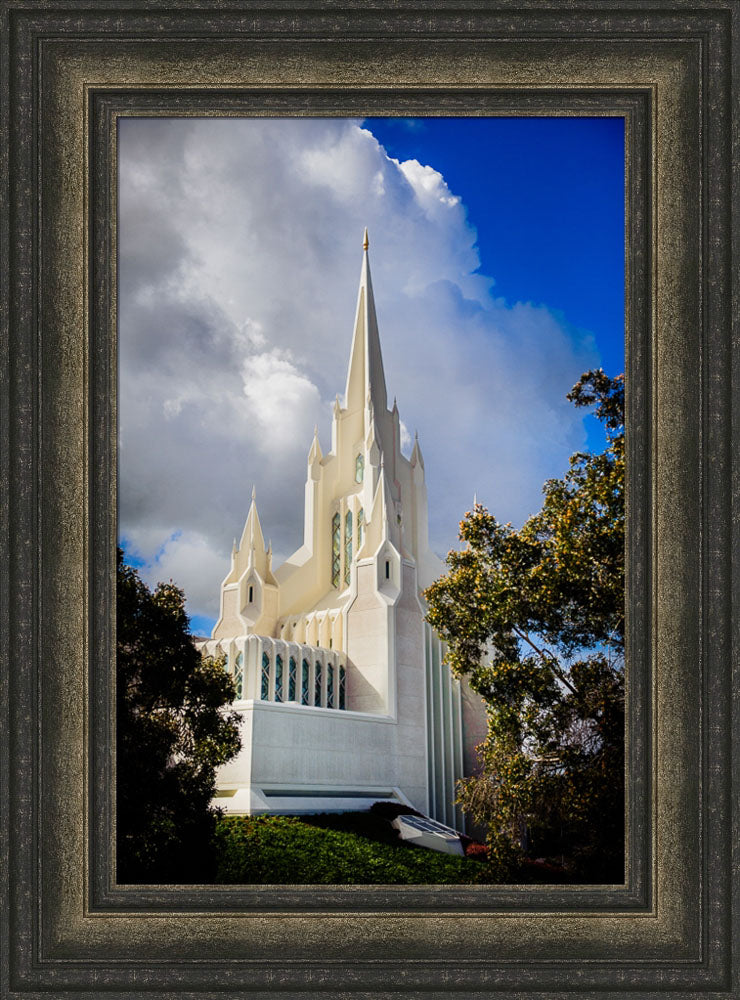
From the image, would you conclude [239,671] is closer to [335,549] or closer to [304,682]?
[335,549]

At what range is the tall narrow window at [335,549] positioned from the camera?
A: 21.9 ft

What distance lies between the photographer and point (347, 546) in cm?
733

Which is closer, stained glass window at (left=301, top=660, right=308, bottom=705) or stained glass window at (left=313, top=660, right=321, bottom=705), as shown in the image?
stained glass window at (left=301, top=660, right=308, bottom=705)

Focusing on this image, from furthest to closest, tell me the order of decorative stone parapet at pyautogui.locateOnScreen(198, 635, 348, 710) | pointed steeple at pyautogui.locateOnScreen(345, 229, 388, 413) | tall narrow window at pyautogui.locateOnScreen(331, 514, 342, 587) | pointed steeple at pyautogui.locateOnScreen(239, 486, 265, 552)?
tall narrow window at pyautogui.locateOnScreen(331, 514, 342, 587) → decorative stone parapet at pyautogui.locateOnScreen(198, 635, 348, 710) → pointed steeple at pyautogui.locateOnScreen(239, 486, 265, 552) → pointed steeple at pyautogui.locateOnScreen(345, 229, 388, 413)

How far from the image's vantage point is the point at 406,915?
138 inches

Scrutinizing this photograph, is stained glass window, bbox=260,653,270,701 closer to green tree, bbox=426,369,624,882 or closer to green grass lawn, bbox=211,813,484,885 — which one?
green tree, bbox=426,369,624,882

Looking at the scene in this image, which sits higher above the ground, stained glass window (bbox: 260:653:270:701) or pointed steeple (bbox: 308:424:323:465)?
pointed steeple (bbox: 308:424:323:465)

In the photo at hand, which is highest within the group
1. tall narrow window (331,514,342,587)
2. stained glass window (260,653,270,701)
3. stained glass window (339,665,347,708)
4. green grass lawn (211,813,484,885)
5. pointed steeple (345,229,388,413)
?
pointed steeple (345,229,388,413)

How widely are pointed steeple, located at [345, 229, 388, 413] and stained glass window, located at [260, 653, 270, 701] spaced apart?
11.8ft

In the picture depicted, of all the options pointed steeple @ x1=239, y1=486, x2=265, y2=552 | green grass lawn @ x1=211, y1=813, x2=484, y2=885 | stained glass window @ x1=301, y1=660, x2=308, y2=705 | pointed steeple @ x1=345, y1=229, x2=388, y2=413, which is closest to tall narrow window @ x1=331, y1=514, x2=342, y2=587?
stained glass window @ x1=301, y1=660, x2=308, y2=705

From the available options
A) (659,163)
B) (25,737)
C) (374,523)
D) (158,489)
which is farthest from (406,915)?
(374,523)

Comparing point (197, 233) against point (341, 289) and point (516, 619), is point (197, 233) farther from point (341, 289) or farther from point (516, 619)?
point (516, 619)

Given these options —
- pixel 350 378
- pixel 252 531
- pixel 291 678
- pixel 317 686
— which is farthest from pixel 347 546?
pixel 317 686

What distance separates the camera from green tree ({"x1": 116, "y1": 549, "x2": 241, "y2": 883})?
3.76 m
